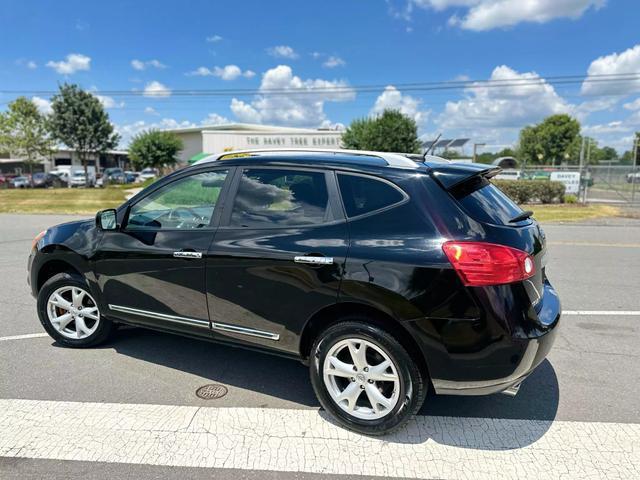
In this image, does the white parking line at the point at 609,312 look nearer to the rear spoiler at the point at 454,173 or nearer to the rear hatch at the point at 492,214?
the rear hatch at the point at 492,214

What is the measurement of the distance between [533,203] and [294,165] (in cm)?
1944

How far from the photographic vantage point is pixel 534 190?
1934cm

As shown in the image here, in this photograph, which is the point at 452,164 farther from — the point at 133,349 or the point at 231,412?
the point at 133,349

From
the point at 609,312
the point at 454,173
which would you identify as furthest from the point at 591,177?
the point at 454,173

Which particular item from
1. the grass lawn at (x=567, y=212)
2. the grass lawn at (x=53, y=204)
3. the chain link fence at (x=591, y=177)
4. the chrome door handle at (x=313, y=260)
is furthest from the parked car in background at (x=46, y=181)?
the chrome door handle at (x=313, y=260)

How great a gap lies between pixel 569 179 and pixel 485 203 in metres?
20.5

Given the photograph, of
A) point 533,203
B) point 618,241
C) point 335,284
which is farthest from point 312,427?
point 533,203

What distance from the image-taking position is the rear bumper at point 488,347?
2531mm

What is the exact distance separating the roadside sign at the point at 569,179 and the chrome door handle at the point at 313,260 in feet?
67.6

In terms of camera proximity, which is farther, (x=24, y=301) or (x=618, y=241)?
(x=618, y=241)

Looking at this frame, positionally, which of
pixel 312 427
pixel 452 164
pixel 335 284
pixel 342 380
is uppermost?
pixel 452 164

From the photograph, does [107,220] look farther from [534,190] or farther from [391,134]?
[391,134]

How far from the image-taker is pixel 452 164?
307 centimetres

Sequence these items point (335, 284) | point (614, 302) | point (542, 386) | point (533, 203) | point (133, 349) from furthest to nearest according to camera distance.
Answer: point (533, 203)
point (614, 302)
point (133, 349)
point (542, 386)
point (335, 284)
